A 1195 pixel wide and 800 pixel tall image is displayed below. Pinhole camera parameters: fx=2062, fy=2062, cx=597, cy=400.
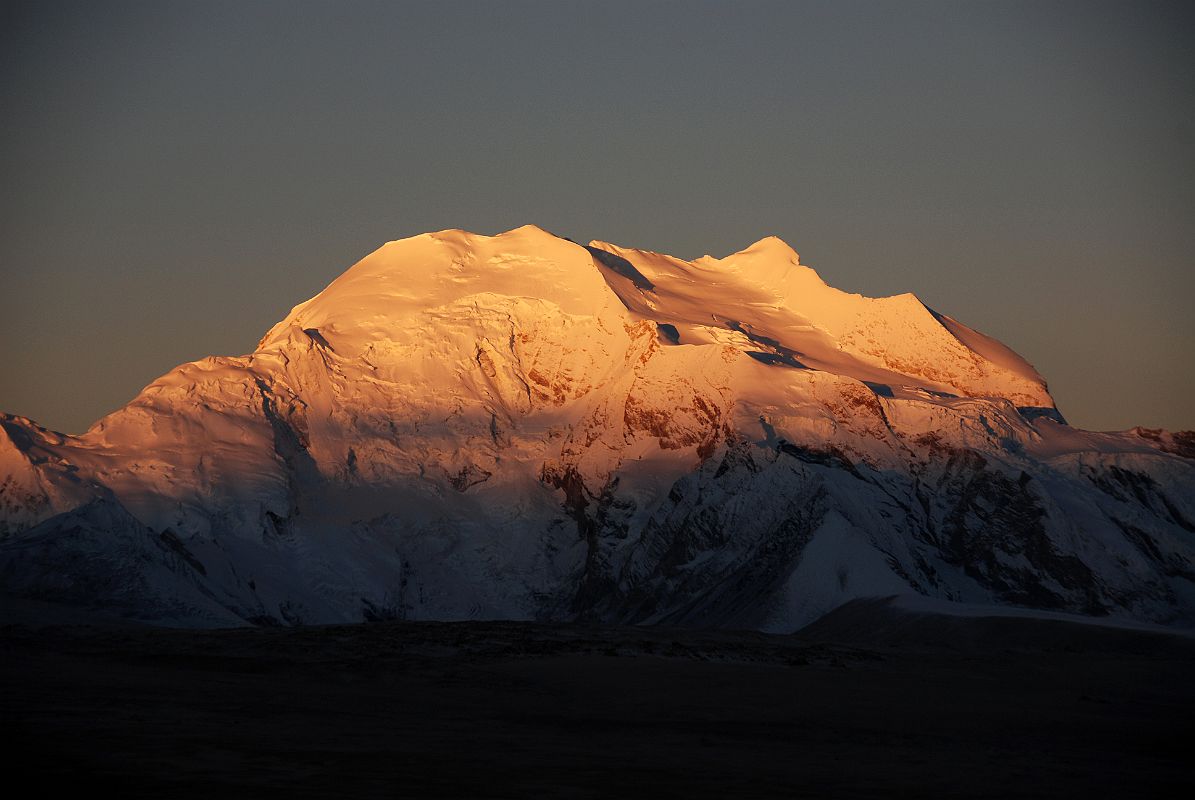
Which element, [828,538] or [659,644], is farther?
[828,538]

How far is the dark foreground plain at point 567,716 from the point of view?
159 feet

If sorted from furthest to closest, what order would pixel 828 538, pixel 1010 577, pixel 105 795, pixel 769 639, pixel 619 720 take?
pixel 1010 577, pixel 828 538, pixel 769 639, pixel 619 720, pixel 105 795

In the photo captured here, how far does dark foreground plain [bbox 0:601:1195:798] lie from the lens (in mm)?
48375

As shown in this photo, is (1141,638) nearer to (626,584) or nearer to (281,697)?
(281,697)

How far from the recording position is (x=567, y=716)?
65.6m

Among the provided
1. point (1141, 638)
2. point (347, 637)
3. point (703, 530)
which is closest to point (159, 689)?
point (347, 637)

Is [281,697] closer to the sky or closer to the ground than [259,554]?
closer to the sky

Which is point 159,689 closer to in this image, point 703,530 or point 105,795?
point 105,795

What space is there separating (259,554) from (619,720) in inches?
4891

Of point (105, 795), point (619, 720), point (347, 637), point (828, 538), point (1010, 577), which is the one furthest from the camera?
point (1010, 577)

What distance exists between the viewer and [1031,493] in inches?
7402

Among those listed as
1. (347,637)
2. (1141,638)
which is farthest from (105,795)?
(1141,638)

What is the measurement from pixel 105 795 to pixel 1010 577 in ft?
481

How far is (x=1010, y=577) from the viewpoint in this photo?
182 metres
